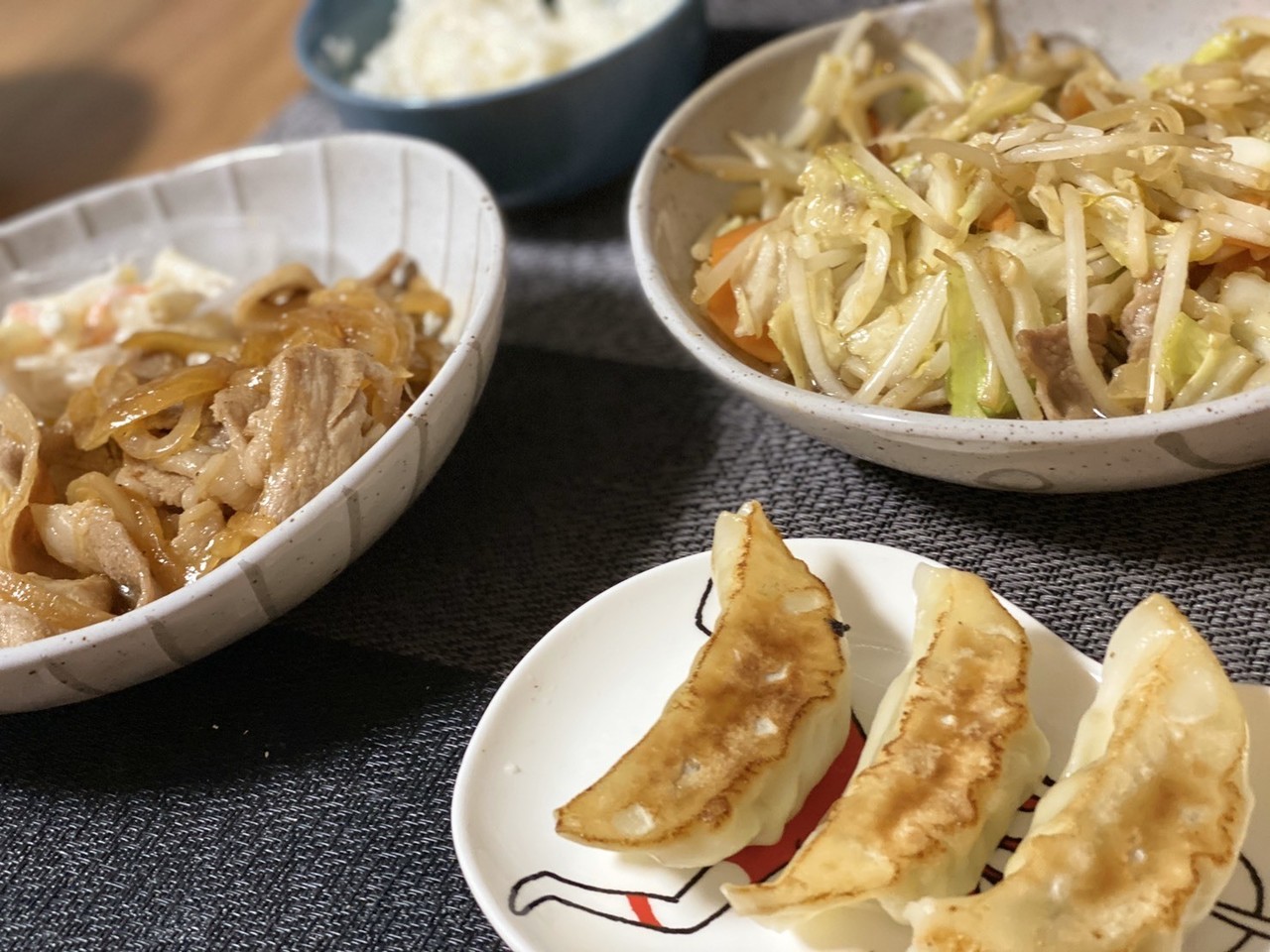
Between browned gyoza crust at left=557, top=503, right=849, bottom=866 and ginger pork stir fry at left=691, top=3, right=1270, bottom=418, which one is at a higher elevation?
ginger pork stir fry at left=691, top=3, right=1270, bottom=418

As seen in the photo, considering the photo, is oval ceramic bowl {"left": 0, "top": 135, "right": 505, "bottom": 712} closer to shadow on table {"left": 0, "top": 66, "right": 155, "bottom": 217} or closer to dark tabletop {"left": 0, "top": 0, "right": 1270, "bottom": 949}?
dark tabletop {"left": 0, "top": 0, "right": 1270, "bottom": 949}

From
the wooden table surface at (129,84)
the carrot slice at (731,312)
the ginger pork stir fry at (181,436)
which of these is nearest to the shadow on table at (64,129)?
the wooden table surface at (129,84)

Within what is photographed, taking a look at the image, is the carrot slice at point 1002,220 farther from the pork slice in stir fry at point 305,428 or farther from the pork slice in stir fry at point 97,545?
the pork slice in stir fry at point 97,545

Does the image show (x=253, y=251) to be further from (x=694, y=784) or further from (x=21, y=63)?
(x=21, y=63)

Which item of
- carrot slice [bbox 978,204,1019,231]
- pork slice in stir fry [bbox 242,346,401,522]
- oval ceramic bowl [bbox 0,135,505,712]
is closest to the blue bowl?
oval ceramic bowl [bbox 0,135,505,712]

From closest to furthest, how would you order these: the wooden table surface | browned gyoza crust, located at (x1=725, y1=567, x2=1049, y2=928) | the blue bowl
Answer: browned gyoza crust, located at (x1=725, y1=567, x2=1049, y2=928) → the blue bowl → the wooden table surface

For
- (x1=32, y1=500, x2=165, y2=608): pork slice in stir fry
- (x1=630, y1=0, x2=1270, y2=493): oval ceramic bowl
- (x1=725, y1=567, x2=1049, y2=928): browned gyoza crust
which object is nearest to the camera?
(x1=725, y1=567, x2=1049, y2=928): browned gyoza crust
